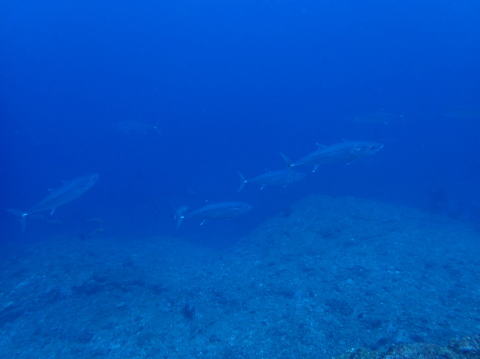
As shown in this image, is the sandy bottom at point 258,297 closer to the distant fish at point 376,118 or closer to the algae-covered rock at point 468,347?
the algae-covered rock at point 468,347

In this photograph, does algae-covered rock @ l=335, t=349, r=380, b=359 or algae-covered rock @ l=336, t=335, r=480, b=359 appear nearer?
algae-covered rock @ l=336, t=335, r=480, b=359

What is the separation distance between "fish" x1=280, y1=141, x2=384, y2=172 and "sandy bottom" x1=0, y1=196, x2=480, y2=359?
2695 millimetres

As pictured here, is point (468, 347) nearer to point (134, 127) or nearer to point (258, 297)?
point (258, 297)

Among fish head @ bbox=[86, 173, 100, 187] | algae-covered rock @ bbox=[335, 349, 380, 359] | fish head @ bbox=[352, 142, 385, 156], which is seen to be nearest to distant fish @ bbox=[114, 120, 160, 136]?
fish head @ bbox=[86, 173, 100, 187]

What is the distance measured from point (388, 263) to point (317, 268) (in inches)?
77.6

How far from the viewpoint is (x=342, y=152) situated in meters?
11.4

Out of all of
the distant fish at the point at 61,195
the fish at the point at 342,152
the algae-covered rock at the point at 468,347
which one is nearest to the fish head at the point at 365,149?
the fish at the point at 342,152

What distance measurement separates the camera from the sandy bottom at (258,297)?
6.48m

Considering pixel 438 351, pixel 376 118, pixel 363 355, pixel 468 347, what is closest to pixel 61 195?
pixel 363 355

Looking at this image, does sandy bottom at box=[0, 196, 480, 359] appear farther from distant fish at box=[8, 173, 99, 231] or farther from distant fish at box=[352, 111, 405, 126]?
distant fish at box=[352, 111, 405, 126]

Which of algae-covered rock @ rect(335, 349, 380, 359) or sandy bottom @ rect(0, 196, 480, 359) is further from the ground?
algae-covered rock @ rect(335, 349, 380, 359)

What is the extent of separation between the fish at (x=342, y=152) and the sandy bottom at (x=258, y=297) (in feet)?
8.84

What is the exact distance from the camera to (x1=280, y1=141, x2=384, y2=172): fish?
11.1 meters

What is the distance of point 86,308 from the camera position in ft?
28.0
